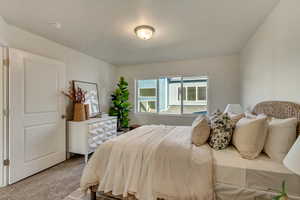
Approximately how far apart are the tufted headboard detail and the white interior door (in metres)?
3.55

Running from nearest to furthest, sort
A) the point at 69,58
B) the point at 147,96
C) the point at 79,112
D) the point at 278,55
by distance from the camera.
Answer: the point at 278,55, the point at 79,112, the point at 69,58, the point at 147,96

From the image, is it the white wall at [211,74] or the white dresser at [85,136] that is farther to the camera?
the white wall at [211,74]

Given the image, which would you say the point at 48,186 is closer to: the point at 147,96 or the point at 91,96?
the point at 91,96

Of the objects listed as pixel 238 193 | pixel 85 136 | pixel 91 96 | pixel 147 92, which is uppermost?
pixel 147 92

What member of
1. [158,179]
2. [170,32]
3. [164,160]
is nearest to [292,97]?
[164,160]

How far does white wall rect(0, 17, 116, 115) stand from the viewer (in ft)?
7.70

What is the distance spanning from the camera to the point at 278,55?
185 cm

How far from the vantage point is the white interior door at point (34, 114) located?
2.23m

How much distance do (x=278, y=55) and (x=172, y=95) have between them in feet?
9.88

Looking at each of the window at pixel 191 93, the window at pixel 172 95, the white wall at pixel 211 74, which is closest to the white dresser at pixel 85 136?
the white wall at pixel 211 74

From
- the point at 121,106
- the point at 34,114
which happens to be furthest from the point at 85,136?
the point at 121,106

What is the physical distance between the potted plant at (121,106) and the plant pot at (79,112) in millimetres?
1343

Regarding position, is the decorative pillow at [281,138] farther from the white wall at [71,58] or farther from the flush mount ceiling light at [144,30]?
the white wall at [71,58]

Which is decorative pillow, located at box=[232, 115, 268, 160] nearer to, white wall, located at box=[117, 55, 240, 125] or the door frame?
white wall, located at box=[117, 55, 240, 125]
